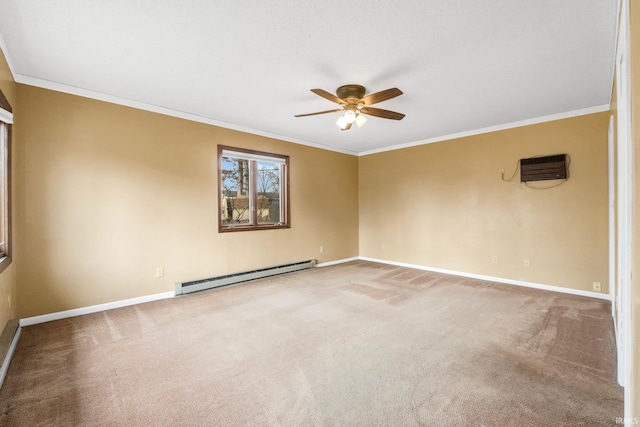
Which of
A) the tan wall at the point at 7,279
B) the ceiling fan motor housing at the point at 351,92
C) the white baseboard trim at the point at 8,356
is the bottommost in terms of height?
the white baseboard trim at the point at 8,356

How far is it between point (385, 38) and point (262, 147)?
312cm

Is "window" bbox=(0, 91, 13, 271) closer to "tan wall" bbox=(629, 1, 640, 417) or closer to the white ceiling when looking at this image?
the white ceiling


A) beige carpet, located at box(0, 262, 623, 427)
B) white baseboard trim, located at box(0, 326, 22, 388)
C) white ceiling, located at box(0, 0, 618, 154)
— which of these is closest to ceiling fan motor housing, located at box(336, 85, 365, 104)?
white ceiling, located at box(0, 0, 618, 154)

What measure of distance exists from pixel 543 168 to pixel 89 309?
6.14 m

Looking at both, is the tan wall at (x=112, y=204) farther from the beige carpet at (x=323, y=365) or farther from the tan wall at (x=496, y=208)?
the tan wall at (x=496, y=208)

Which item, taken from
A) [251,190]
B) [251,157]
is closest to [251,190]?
[251,190]

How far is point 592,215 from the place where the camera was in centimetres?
386

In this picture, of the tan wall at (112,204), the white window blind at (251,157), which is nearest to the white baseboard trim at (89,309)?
the tan wall at (112,204)

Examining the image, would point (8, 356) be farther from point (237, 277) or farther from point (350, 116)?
point (350, 116)

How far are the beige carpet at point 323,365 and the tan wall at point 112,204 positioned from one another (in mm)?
451

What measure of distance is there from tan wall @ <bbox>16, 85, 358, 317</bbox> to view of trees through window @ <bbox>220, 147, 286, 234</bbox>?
23 cm

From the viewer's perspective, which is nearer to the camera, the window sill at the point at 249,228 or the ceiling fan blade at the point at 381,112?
the ceiling fan blade at the point at 381,112

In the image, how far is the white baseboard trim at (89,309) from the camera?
3.02 m

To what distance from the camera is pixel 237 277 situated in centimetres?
457
